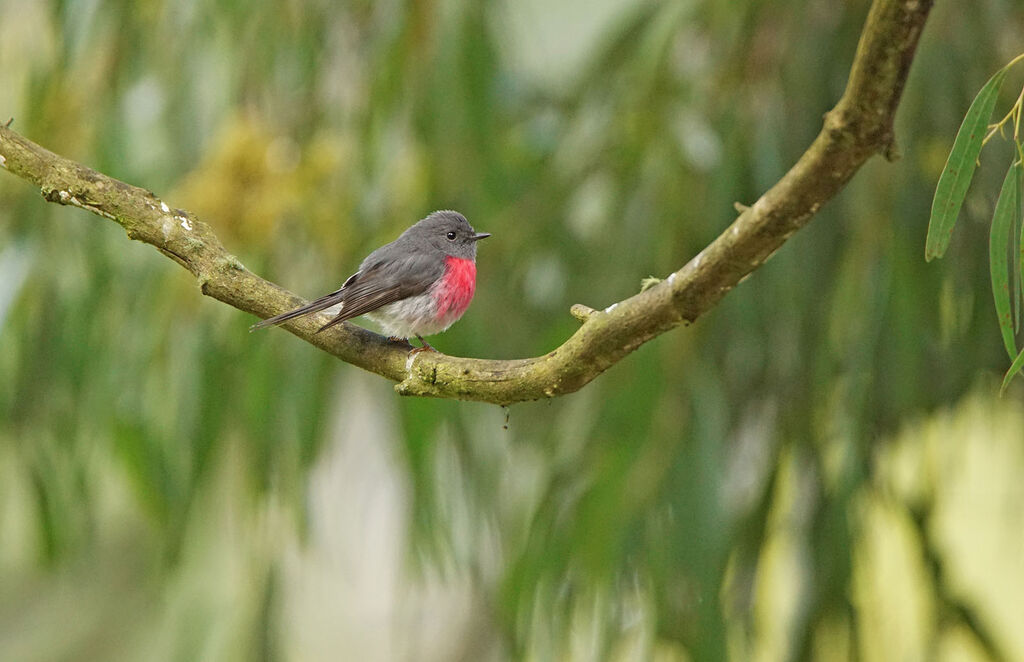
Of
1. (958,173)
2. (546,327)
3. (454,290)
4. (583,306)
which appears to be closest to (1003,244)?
(958,173)

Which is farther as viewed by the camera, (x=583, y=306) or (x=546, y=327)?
(x=546, y=327)

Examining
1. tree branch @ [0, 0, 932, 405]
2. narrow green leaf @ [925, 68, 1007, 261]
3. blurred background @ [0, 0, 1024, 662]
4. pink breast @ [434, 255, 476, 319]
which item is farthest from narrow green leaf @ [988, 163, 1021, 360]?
blurred background @ [0, 0, 1024, 662]

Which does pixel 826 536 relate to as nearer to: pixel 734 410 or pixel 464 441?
pixel 734 410

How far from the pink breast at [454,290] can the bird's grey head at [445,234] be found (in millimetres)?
37

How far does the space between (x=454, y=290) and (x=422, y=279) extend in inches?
2.0

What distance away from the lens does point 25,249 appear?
276cm

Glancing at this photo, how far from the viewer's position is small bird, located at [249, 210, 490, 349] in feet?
5.39

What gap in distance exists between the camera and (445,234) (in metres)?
1.71

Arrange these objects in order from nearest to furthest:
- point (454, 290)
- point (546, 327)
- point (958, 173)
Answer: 1. point (958, 173)
2. point (454, 290)
3. point (546, 327)

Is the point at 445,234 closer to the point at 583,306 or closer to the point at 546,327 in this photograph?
the point at 583,306

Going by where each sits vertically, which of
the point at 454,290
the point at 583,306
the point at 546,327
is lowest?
the point at 583,306

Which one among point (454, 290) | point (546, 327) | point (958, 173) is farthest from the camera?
point (546, 327)

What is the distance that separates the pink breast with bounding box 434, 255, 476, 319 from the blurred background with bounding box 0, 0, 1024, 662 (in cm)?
60

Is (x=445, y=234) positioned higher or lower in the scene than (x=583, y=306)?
higher
